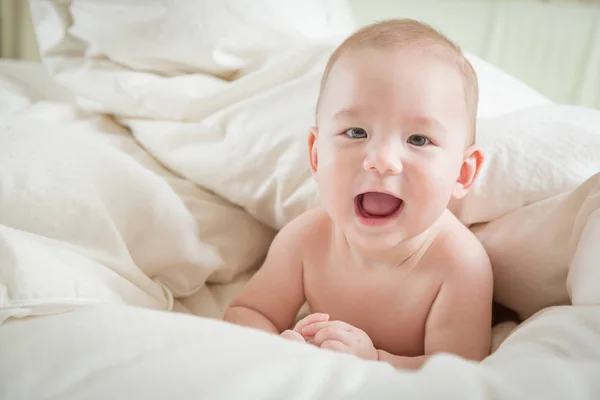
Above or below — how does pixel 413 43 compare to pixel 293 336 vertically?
above

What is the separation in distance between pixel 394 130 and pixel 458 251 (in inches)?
7.6

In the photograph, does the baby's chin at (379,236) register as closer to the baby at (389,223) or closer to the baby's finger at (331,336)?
the baby at (389,223)

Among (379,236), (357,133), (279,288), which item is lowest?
(279,288)

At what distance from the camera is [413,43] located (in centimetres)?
71

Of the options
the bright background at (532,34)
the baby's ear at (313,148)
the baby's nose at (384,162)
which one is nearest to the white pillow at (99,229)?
the baby's ear at (313,148)

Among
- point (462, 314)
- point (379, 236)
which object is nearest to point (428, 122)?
point (379, 236)

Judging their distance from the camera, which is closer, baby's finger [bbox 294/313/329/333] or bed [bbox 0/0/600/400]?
bed [bbox 0/0/600/400]

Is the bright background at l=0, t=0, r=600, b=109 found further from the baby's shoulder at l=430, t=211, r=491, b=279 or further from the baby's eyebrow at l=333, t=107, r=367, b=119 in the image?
the baby's eyebrow at l=333, t=107, r=367, b=119

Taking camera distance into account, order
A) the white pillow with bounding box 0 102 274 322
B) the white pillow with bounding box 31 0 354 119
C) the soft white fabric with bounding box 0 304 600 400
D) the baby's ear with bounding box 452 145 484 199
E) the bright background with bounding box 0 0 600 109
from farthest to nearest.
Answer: the bright background with bounding box 0 0 600 109 → the white pillow with bounding box 31 0 354 119 → the baby's ear with bounding box 452 145 484 199 → the white pillow with bounding box 0 102 274 322 → the soft white fabric with bounding box 0 304 600 400

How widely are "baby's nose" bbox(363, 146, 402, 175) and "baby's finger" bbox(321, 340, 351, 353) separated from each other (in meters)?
0.19

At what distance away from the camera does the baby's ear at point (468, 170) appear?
0.76 m

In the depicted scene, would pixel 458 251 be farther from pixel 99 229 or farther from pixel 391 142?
pixel 99 229

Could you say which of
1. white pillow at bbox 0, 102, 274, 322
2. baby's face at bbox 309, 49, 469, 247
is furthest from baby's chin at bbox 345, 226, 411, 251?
white pillow at bbox 0, 102, 274, 322

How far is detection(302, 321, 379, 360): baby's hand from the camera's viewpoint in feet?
2.21
